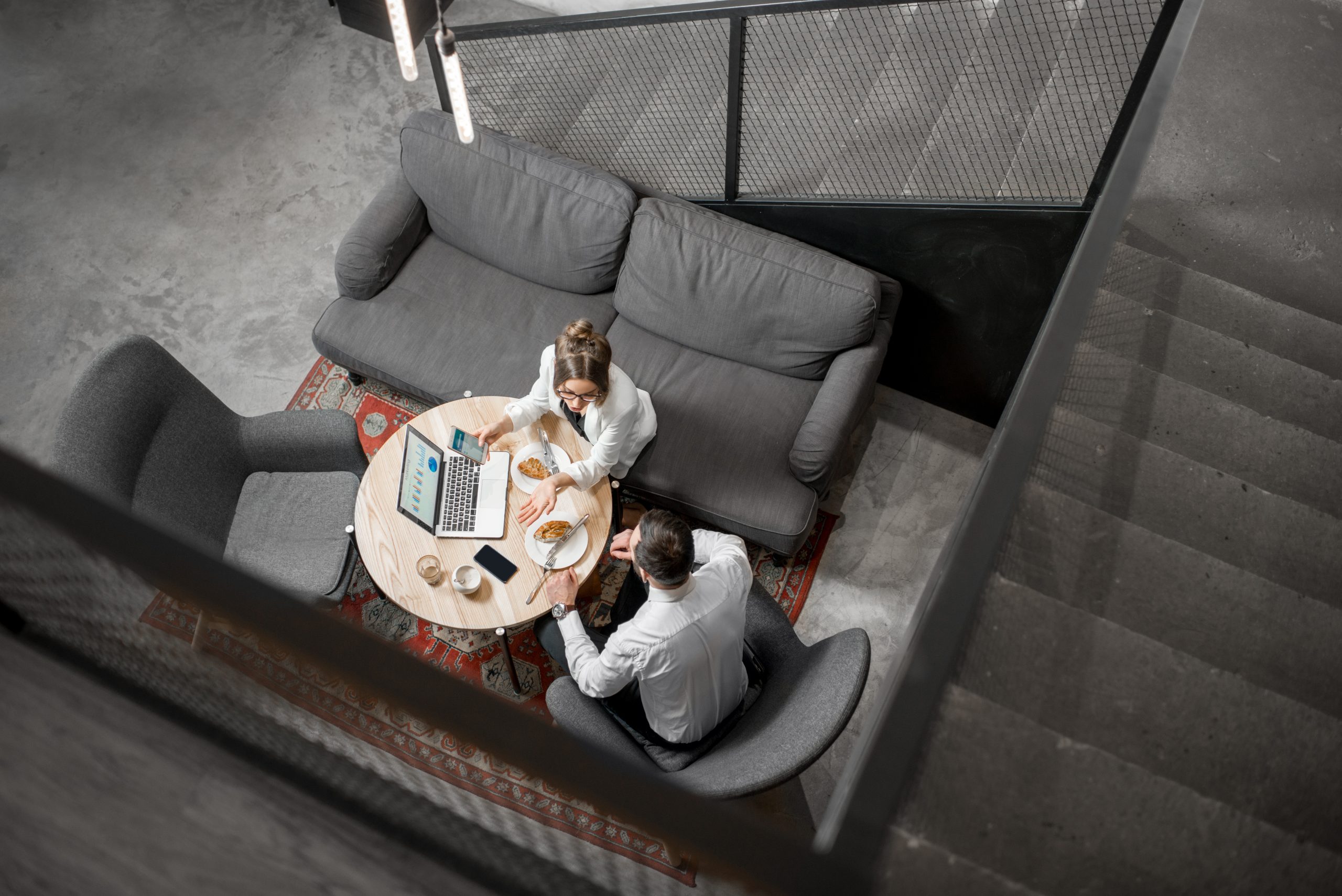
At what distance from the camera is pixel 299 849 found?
1278mm

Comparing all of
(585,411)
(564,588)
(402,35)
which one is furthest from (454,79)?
(564,588)

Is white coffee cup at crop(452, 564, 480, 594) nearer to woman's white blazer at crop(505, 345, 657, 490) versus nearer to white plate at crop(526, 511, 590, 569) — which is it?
white plate at crop(526, 511, 590, 569)

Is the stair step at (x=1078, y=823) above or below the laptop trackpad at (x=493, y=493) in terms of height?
above

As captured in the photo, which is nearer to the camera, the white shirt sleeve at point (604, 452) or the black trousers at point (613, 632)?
the black trousers at point (613, 632)

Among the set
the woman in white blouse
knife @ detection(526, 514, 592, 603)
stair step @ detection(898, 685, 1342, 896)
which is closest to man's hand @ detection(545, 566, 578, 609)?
knife @ detection(526, 514, 592, 603)

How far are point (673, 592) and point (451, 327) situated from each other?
182cm

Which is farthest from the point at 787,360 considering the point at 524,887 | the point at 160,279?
the point at 160,279

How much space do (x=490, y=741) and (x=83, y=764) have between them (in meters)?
0.83

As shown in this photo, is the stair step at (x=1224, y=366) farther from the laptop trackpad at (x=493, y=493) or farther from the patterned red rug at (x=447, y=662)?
the laptop trackpad at (x=493, y=493)

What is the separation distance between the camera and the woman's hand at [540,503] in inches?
123

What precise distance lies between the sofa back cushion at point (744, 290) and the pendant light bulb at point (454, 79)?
1207 mm

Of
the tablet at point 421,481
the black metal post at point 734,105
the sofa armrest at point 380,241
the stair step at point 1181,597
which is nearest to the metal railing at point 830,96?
the black metal post at point 734,105

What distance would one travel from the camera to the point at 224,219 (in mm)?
4461

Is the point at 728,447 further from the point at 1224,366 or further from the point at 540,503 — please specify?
the point at 1224,366
